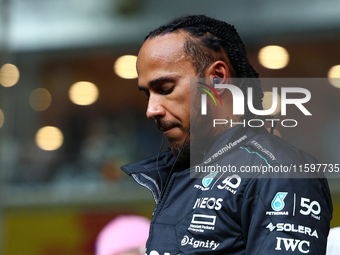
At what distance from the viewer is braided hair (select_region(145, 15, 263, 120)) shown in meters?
1.39

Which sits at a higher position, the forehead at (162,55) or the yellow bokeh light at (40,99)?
the yellow bokeh light at (40,99)

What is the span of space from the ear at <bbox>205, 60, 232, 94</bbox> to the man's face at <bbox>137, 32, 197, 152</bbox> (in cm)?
7

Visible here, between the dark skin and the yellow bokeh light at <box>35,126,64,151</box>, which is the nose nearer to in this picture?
the dark skin

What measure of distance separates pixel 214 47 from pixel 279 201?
0.68 metres

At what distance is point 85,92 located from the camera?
144 inches

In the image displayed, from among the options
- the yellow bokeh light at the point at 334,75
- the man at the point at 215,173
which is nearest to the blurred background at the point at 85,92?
the yellow bokeh light at the point at 334,75

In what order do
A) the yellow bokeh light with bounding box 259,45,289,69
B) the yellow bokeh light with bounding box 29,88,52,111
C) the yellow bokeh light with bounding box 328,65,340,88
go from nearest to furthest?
the yellow bokeh light with bounding box 328,65,340,88 → the yellow bokeh light with bounding box 259,45,289,69 → the yellow bokeh light with bounding box 29,88,52,111

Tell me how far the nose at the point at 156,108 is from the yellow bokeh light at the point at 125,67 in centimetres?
206

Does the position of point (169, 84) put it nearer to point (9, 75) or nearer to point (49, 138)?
point (49, 138)

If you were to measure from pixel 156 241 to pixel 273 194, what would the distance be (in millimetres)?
454

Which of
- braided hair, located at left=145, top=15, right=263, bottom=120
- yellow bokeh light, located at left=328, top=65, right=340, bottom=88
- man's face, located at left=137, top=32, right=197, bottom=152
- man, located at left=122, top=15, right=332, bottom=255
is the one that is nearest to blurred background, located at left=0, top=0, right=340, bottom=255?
→ yellow bokeh light, located at left=328, top=65, right=340, bottom=88

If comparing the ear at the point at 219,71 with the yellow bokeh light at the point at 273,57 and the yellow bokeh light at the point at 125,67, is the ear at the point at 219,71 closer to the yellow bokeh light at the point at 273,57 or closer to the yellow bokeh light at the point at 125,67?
the yellow bokeh light at the point at 273,57

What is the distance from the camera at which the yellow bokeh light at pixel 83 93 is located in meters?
3.63

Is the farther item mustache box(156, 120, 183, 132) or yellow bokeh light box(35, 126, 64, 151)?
yellow bokeh light box(35, 126, 64, 151)
